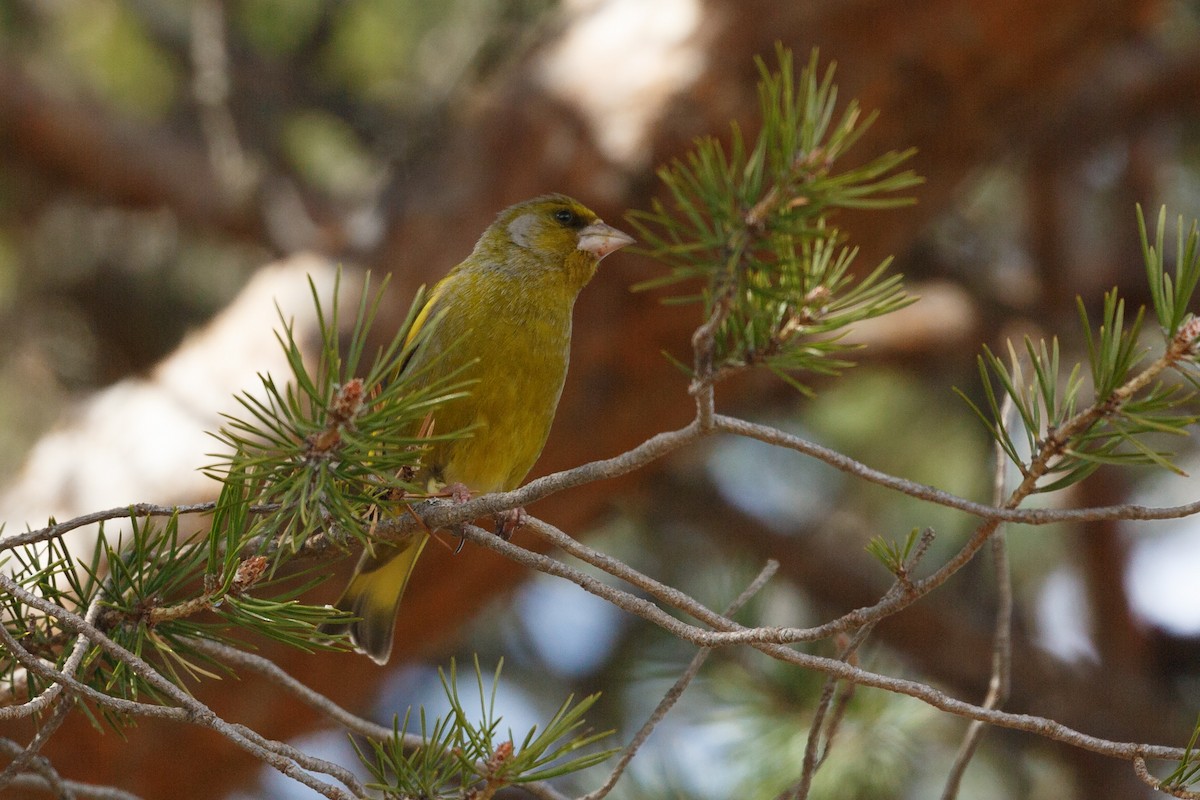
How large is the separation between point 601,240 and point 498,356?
548 millimetres

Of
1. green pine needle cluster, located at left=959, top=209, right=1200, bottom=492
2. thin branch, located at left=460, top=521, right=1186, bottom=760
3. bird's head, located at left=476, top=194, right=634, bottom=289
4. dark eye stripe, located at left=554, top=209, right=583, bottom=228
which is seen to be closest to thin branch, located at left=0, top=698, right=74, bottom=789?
thin branch, located at left=460, top=521, right=1186, bottom=760

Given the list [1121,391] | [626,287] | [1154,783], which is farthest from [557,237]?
[1154,783]

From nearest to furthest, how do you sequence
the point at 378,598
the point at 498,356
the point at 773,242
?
the point at 773,242 → the point at 498,356 → the point at 378,598

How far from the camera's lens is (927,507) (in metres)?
5.31

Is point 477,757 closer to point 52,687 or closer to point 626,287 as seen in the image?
point 52,687

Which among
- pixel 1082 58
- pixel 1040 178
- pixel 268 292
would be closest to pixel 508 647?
pixel 268 292

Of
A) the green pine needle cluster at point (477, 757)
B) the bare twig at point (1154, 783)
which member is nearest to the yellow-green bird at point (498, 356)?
the green pine needle cluster at point (477, 757)

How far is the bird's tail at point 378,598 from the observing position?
2809 millimetres

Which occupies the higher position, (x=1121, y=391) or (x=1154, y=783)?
(x=1121, y=391)

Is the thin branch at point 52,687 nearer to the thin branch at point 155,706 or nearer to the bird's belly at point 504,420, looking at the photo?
the thin branch at point 155,706

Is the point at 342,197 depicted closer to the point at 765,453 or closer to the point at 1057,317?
the point at 765,453

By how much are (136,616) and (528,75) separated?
2.99m

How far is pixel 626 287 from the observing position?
4031 mm

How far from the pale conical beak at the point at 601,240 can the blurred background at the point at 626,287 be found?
909mm
